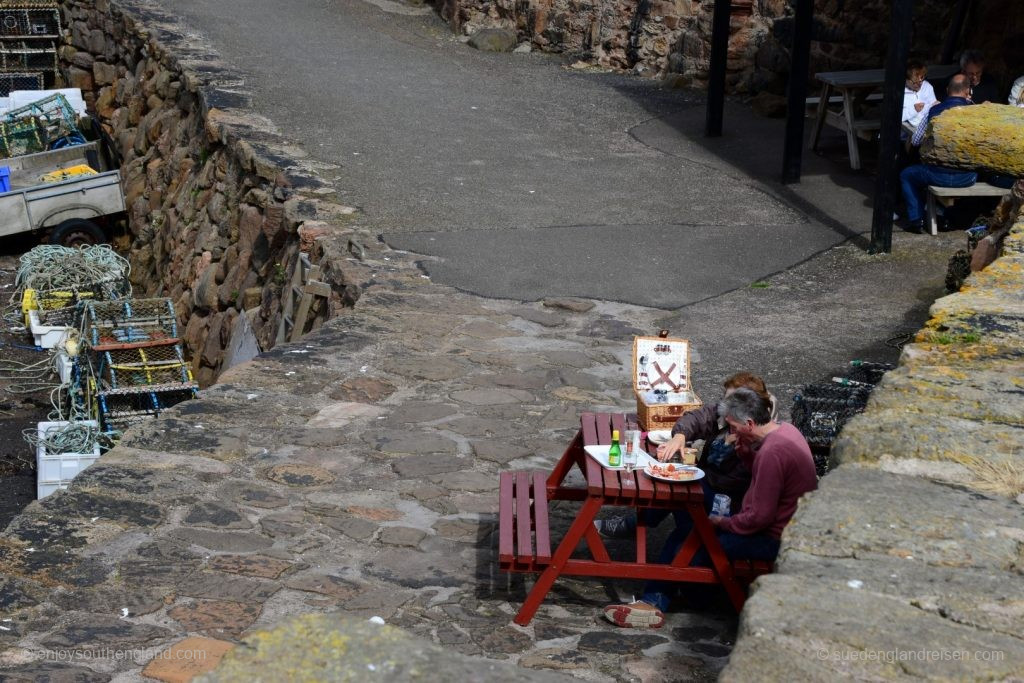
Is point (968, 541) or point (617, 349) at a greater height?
point (968, 541)

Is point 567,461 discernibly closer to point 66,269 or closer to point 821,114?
point 821,114

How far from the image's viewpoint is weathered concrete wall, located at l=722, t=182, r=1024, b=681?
264 centimetres

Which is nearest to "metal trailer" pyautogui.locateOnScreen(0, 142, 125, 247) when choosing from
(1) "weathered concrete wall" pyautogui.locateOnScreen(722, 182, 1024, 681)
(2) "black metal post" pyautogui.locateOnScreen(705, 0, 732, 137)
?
(2) "black metal post" pyautogui.locateOnScreen(705, 0, 732, 137)

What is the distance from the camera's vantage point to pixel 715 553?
479 cm

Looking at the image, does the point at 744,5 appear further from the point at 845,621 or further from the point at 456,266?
the point at 845,621

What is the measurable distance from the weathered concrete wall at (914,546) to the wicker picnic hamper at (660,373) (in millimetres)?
1173

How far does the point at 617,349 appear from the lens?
316 inches

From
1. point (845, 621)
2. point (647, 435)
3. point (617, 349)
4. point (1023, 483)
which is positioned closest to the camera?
point (845, 621)

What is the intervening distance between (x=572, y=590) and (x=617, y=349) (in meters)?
3.02

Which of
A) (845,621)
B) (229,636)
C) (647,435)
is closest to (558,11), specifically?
(647,435)

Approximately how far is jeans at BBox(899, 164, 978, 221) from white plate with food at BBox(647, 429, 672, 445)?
219 inches

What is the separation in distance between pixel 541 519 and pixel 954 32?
374 inches

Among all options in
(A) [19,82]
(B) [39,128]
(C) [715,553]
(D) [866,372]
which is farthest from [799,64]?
(A) [19,82]

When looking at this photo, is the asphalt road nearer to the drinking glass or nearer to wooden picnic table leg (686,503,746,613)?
the drinking glass
